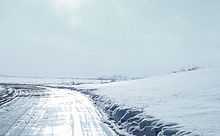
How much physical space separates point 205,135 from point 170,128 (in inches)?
99.2

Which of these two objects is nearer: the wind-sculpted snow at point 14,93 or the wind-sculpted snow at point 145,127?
the wind-sculpted snow at point 145,127

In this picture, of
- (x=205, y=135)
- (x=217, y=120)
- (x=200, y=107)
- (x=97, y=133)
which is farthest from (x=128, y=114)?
(x=205, y=135)

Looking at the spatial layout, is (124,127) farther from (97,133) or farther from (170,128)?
(170,128)

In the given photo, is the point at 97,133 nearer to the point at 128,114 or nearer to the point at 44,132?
the point at 44,132

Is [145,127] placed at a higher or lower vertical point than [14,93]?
lower

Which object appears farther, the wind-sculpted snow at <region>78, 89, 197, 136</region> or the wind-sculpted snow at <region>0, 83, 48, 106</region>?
the wind-sculpted snow at <region>0, 83, 48, 106</region>

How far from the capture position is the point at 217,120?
15.6 metres

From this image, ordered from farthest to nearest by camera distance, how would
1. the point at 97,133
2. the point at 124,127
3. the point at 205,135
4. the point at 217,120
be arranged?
1. the point at 124,127
2. the point at 97,133
3. the point at 217,120
4. the point at 205,135

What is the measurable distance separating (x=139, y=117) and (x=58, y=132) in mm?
4865

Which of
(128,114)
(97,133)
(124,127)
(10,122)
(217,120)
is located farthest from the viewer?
(128,114)

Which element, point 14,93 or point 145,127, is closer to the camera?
point 145,127

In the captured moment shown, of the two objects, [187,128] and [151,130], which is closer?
[187,128]

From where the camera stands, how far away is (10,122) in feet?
66.9

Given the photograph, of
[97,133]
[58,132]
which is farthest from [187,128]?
[58,132]
